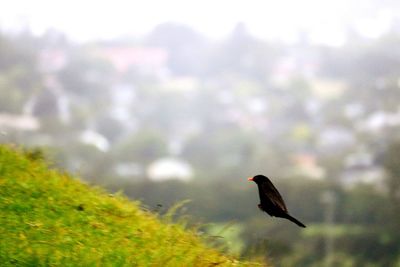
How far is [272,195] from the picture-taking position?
696 cm

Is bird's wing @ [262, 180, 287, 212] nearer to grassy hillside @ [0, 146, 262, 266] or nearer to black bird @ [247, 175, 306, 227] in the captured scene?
black bird @ [247, 175, 306, 227]

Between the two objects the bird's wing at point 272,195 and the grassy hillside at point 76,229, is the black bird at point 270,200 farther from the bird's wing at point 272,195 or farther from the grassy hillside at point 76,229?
the grassy hillside at point 76,229

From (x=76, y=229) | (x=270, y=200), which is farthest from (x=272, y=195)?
(x=76, y=229)

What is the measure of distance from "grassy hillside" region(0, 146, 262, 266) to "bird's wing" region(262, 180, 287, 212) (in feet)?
2.89

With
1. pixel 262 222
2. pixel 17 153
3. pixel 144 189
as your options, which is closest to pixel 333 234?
pixel 262 222

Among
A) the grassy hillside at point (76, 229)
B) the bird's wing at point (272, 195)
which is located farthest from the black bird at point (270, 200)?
the grassy hillside at point (76, 229)

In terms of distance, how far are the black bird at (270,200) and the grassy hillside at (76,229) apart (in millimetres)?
785

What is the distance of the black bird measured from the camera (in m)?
6.86

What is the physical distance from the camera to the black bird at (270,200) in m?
6.86

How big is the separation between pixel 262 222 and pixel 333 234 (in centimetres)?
1499

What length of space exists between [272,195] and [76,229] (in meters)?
2.29

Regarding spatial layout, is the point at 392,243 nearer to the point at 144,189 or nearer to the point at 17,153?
the point at 144,189

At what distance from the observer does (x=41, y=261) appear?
20.6 feet

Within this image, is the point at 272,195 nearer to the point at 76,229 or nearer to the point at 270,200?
the point at 270,200
